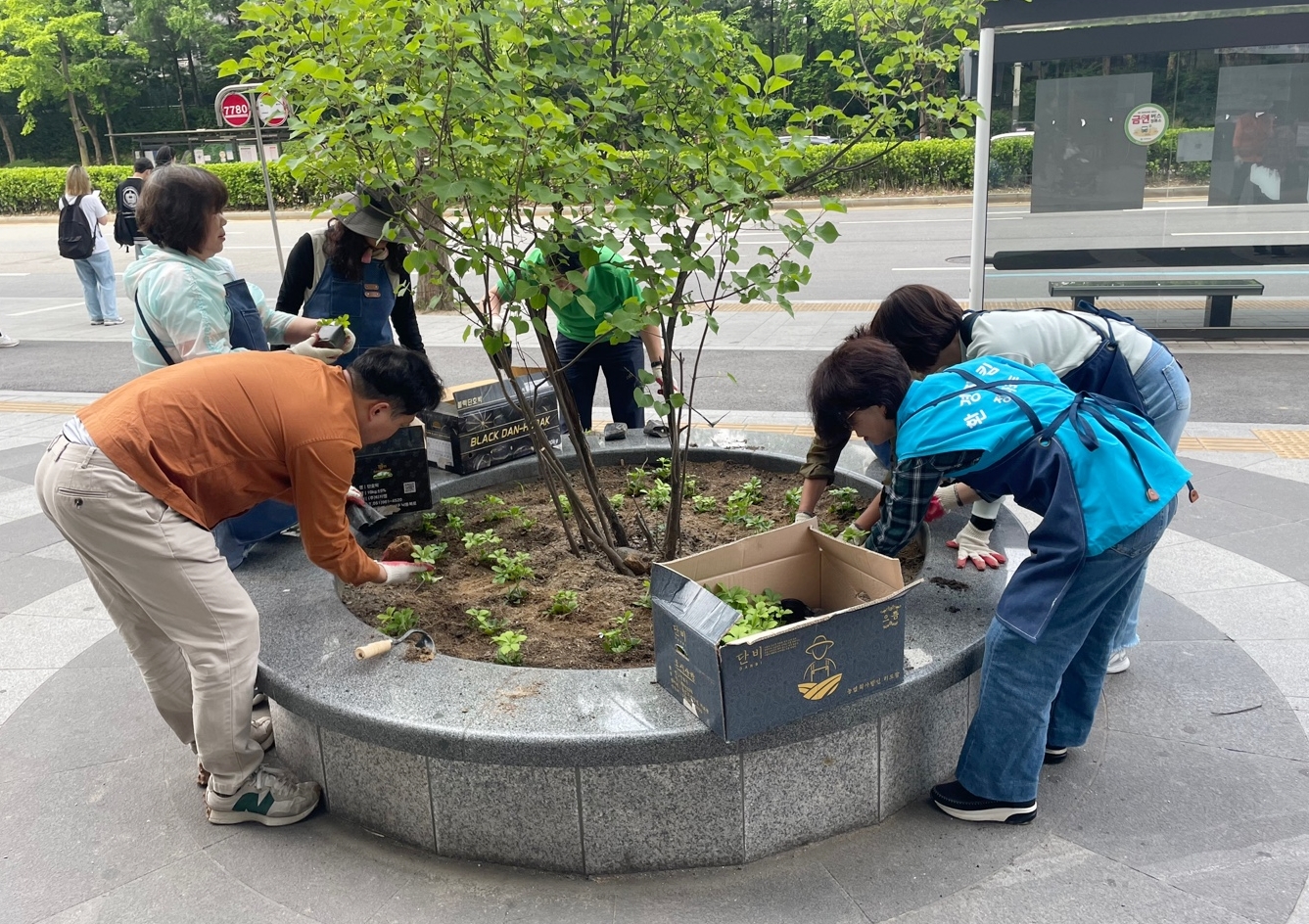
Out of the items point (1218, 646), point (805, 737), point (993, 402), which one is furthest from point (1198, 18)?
point (805, 737)

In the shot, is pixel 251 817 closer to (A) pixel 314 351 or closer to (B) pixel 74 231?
(A) pixel 314 351

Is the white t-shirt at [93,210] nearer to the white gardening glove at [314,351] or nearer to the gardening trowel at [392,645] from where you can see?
the white gardening glove at [314,351]

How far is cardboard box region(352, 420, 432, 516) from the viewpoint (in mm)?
3924

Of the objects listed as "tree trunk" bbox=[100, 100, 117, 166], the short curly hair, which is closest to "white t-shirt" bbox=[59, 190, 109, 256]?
the short curly hair

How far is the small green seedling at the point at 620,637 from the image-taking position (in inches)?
123

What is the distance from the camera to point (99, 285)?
12320 millimetres

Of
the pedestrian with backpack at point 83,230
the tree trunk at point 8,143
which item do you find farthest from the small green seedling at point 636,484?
the tree trunk at point 8,143

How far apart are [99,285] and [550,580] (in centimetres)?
1090

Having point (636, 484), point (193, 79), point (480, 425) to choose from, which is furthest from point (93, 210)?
point (193, 79)

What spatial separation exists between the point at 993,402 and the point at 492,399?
2.53 m

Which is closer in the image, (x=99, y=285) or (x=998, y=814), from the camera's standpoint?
(x=998, y=814)

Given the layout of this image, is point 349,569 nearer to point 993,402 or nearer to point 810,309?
point 993,402

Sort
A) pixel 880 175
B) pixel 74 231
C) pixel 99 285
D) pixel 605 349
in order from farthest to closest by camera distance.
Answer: pixel 880 175
pixel 99 285
pixel 74 231
pixel 605 349

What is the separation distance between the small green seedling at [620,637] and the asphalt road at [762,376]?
3.06 meters
